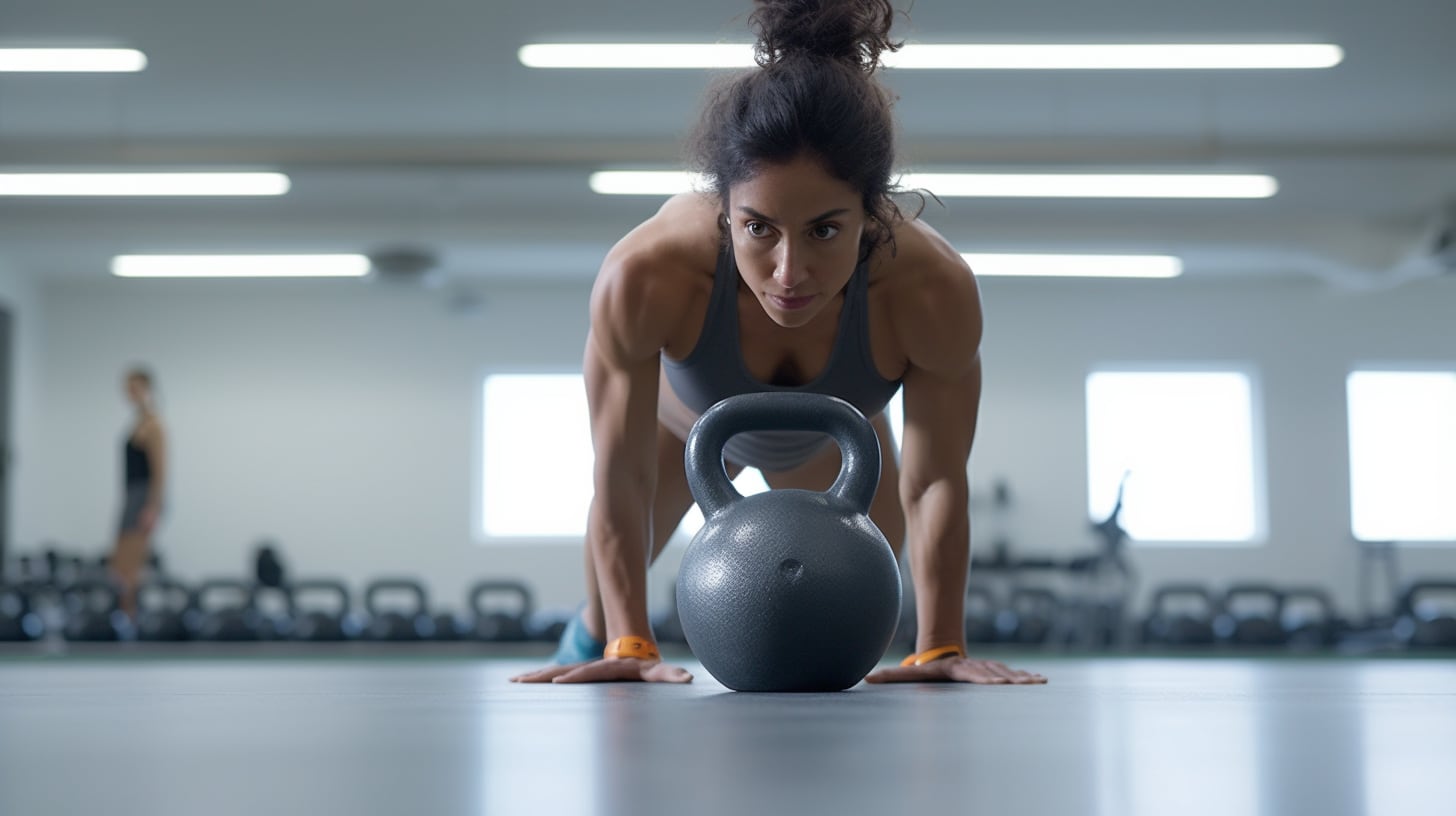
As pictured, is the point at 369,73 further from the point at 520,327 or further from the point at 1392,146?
the point at 1392,146

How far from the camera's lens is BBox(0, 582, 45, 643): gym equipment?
7926 mm

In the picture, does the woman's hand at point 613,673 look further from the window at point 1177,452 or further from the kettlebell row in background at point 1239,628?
the window at point 1177,452

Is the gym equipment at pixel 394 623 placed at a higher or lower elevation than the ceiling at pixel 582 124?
lower

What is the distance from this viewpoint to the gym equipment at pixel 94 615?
791cm

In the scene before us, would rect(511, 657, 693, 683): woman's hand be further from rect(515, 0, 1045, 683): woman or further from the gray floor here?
the gray floor

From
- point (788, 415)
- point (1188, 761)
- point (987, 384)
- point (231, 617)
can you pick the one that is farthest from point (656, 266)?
point (987, 384)

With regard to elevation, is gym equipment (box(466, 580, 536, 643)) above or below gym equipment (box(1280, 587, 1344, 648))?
above

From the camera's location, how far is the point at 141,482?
8.66 meters

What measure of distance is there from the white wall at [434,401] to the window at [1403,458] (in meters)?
0.18

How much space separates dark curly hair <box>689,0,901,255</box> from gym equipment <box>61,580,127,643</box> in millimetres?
7183

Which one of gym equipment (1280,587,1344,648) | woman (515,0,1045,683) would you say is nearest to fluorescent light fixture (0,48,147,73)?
woman (515,0,1045,683)

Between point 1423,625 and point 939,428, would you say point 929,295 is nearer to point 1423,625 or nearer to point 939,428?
point 939,428

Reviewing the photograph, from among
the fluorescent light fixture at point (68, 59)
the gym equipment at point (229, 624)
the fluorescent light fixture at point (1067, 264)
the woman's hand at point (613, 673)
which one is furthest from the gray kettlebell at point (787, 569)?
the fluorescent light fixture at point (1067, 264)

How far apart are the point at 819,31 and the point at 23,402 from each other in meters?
12.2
